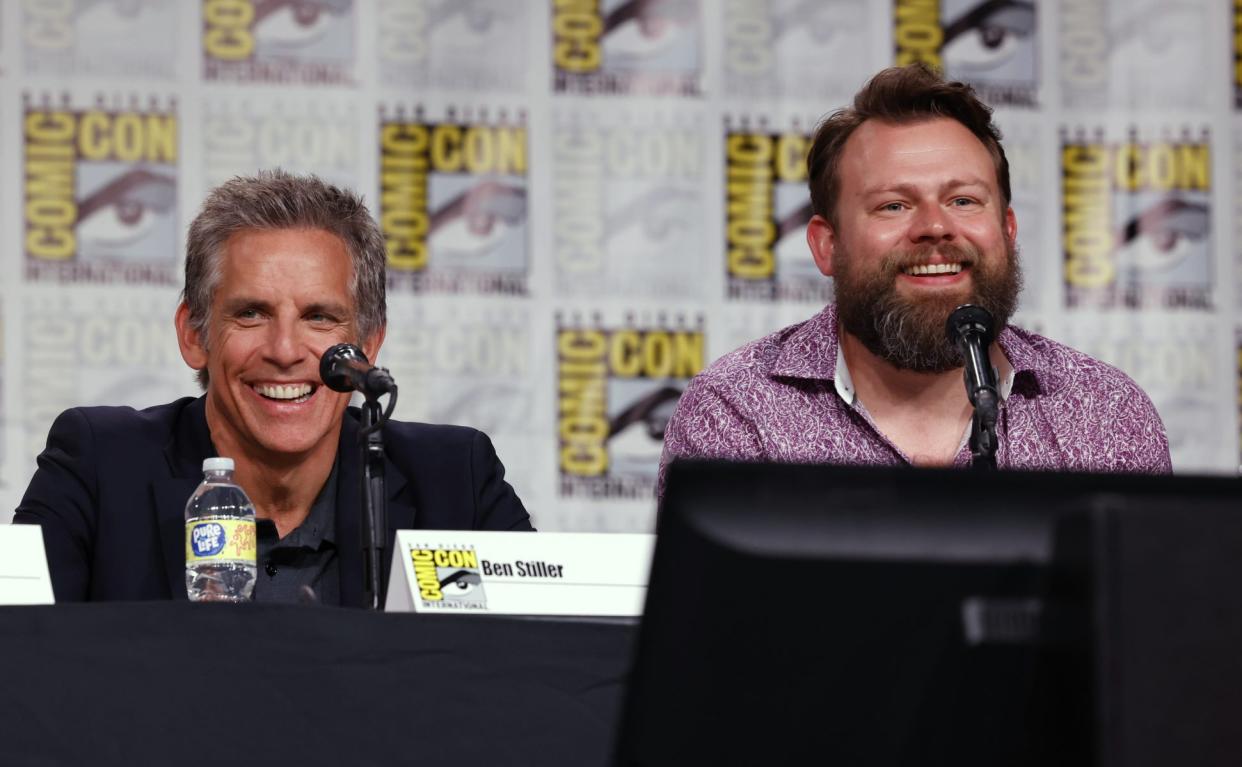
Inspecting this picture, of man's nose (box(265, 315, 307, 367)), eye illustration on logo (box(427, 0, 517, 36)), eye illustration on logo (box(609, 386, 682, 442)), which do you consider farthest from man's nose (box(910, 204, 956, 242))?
eye illustration on logo (box(427, 0, 517, 36))

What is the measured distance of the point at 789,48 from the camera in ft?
13.6

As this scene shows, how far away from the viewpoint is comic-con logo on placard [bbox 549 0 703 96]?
4.04m

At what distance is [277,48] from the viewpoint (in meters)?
3.90

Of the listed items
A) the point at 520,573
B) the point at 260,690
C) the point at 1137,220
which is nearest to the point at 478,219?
the point at 1137,220

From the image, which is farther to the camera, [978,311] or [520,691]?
[978,311]

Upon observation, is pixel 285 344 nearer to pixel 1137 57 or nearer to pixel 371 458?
pixel 371 458

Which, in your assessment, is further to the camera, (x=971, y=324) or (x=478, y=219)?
(x=478, y=219)

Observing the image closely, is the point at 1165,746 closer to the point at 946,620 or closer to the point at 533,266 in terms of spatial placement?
the point at 946,620

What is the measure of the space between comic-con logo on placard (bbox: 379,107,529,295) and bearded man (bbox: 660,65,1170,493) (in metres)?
1.28

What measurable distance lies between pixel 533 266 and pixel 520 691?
2.53 m

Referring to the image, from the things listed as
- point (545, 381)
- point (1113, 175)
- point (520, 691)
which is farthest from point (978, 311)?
point (1113, 175)

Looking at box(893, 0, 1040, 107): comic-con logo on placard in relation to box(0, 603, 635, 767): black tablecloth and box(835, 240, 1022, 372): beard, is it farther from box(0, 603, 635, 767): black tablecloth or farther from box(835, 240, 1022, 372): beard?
box(0, 603, 635, 767): black tablecloth

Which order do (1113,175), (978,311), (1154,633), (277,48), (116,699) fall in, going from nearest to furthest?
1. (1154,633)
2. (116,699)
3. (978,311)
4. (277,48)
5. (1113,175)

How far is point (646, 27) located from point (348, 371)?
2232 millimetres
